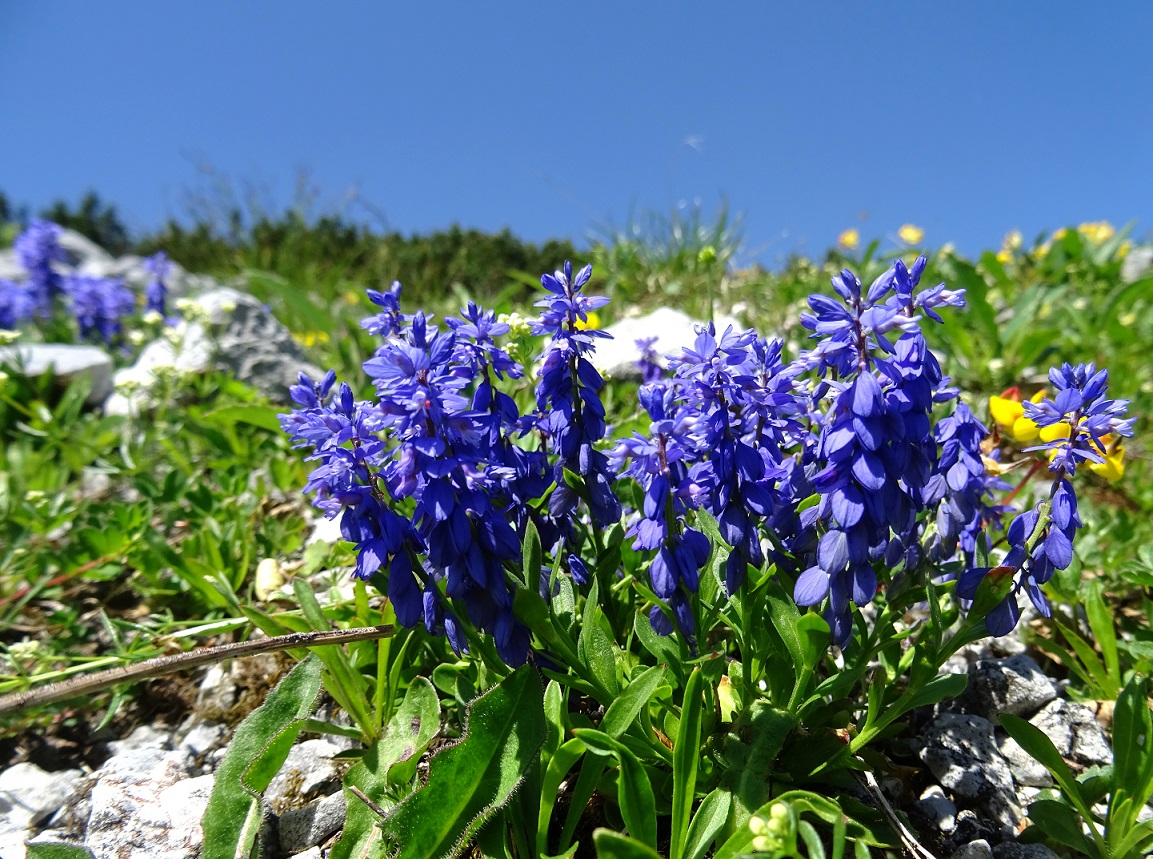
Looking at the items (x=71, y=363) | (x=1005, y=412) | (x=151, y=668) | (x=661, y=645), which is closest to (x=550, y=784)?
(x=661, y=645)

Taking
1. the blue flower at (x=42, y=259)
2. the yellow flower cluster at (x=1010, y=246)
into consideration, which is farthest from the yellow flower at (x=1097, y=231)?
the blue flower at (x=42, y=259)

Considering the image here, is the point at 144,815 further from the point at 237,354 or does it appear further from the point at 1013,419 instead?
the point at 237,354

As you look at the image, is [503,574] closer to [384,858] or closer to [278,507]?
[384,858]

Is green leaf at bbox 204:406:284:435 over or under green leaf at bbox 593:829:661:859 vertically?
over

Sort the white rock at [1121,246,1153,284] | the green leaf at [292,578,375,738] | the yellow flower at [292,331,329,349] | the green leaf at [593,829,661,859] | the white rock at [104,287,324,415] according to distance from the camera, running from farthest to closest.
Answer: the white rock at [1121,246,1153,284]
the yellow flower at [292,331,329,349]
the white rock at [104,287,324,415]
the green leaf at [292,578,375,738]
the green leaf at [593,829,661,859]

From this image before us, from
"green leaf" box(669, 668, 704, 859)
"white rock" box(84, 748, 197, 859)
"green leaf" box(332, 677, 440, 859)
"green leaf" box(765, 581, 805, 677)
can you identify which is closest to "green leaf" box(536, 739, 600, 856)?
"green leaf" box(669, 668, 704, 859)

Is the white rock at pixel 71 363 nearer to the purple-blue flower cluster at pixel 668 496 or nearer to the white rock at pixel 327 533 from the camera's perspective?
the white rock at pixel 327 533

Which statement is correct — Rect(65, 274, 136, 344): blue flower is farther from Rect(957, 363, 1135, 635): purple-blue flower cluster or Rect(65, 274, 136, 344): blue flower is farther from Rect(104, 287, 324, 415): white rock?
Rect(957, 363, 1135, 635): purple-blue flower cluster
